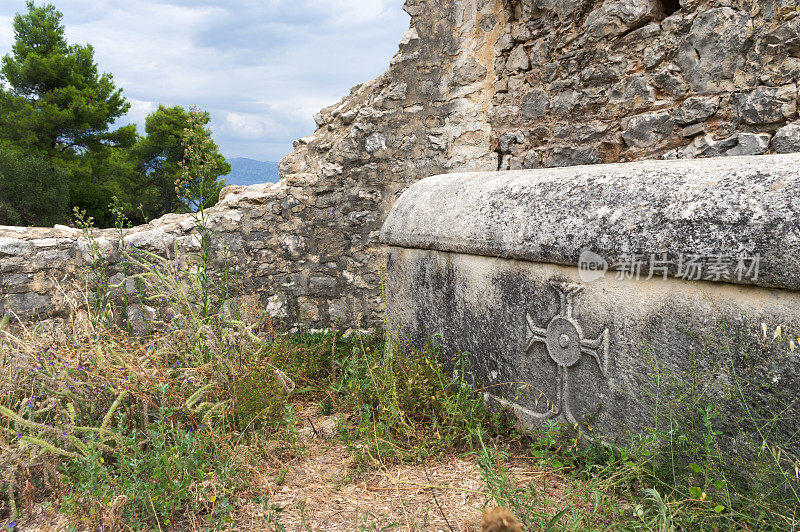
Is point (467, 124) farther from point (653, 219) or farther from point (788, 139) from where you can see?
point (653, 219)

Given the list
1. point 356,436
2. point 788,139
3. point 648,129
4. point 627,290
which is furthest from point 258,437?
point 788,139

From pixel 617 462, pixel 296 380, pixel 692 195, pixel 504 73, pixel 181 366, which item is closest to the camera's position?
pixel 692 195

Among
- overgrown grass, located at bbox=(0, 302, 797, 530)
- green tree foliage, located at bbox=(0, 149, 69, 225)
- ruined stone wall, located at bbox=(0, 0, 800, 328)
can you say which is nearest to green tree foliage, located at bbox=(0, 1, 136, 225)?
green tree foliage, located at bbox=(0, 149, 69, 225)

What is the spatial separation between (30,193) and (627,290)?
55.4 ft

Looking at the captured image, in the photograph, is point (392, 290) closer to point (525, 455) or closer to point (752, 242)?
point (525, 455)

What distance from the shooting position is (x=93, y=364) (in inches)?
97.3

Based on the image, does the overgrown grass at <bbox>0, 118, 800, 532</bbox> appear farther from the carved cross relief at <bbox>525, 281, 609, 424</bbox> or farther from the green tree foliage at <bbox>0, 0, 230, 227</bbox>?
the green tree foliage at <bbox>0, 0, 230, 227</bbox>

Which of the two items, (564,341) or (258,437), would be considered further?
(258,437)

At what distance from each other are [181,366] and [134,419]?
375 millimetres

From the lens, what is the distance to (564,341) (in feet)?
6.82

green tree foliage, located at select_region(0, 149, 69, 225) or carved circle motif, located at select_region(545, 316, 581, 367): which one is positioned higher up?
green tree foliage, located at select_region(0, 149, 69, 225)

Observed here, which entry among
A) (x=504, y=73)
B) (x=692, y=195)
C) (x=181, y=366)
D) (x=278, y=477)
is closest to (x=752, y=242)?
(x=692, y=195)

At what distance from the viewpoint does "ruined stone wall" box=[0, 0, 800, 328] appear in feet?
9.70

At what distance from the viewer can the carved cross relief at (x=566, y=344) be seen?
197cm
